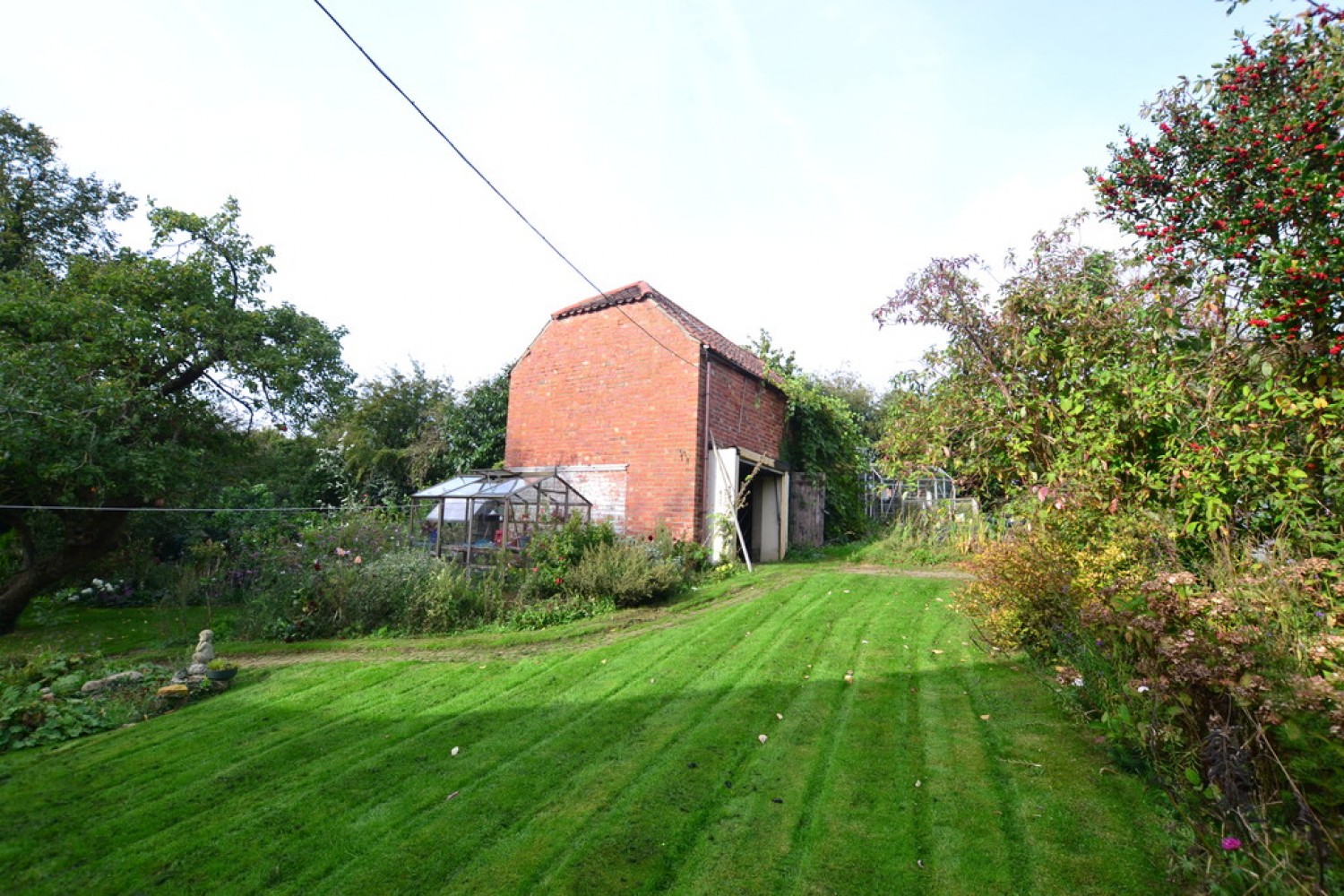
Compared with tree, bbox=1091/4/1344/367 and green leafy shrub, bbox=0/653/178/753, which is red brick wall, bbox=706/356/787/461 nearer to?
tree, bbox=1091/4/1344/367

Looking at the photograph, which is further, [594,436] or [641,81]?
[594,436]

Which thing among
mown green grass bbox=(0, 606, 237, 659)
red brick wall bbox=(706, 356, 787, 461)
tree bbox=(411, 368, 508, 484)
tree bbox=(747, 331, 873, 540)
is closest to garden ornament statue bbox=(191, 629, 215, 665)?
mown green grass bbox=(0, 606, 237, 659)

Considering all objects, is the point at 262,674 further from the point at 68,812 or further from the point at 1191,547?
the point at 1191,547

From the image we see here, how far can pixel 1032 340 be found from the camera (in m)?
5.23

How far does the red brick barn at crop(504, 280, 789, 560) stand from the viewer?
11.9 m

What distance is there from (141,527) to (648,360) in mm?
11713

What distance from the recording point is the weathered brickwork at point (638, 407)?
11.9m

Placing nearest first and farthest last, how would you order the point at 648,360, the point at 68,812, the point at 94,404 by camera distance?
the point at 68,812 < the point at 94,404 < the point at 648,360

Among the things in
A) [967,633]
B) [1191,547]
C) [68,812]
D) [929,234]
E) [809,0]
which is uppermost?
[809,0]

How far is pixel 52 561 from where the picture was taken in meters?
10.1

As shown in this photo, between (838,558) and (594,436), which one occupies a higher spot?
(594,436)

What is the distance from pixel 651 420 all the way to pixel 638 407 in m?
0.47

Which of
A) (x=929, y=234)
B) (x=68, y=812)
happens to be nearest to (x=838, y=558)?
(x=929, y=234)

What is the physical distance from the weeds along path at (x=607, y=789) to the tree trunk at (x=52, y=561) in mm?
7143
